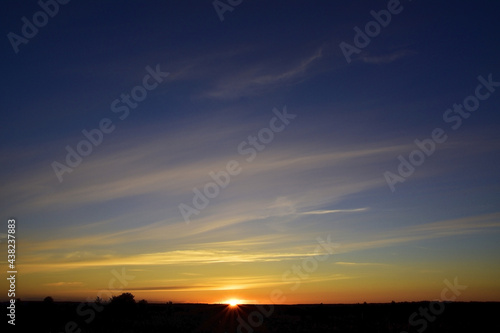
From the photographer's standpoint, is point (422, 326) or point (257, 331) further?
point (422, 326)

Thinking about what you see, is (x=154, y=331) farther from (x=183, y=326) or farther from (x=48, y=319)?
(x=48, y=319)

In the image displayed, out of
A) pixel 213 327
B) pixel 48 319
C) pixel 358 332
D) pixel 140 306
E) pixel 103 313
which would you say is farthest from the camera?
pixel 140 306

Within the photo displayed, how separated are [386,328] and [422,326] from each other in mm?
3485

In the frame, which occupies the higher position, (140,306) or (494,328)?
(140,306)

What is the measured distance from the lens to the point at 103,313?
129ft

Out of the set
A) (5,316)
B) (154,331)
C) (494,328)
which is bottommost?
(494,328)

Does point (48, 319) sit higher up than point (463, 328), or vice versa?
point (48, 319)

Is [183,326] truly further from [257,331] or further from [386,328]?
[386,328]

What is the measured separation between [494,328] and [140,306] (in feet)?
103

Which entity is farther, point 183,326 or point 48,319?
point 48,319

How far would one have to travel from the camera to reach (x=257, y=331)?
28.2m

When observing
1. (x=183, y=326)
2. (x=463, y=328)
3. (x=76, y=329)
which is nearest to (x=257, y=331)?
(x=183, y=326)

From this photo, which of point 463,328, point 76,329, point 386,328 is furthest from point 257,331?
point 463,328

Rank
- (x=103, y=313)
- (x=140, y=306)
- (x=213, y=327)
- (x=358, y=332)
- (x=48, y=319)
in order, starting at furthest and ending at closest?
(x=140, y=306), (x=103, y=313), (x=48, y=319), (x=213, y=327), (x=358, y=332)
